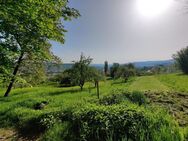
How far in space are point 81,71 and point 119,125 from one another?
1281 inches

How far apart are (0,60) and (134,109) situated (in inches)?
207

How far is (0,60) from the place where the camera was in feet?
31.9

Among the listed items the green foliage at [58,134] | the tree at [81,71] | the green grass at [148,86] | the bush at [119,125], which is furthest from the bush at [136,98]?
the tree at [81,71]

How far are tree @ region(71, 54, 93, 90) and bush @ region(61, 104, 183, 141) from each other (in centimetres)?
3042

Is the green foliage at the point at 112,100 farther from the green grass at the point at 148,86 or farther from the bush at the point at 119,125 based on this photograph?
the green grass at the point at 148,86

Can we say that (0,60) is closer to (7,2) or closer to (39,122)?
(7,2)

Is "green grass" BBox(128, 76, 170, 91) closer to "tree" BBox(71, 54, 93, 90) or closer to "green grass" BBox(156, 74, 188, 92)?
"green grass" BBox(156, 74, 188, 92)

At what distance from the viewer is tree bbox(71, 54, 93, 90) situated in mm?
39594

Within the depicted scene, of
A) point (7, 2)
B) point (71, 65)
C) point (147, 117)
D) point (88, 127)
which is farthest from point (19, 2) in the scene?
point (71, 65)

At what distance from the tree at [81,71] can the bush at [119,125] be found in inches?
1198

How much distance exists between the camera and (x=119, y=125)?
7.78 m

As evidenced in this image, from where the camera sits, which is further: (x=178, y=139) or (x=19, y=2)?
(x=19, y=2)

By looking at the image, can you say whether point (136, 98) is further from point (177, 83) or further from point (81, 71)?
point (177, 83)

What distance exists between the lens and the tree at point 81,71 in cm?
3959
